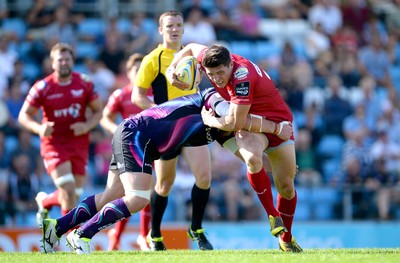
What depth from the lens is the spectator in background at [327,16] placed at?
69.1ft

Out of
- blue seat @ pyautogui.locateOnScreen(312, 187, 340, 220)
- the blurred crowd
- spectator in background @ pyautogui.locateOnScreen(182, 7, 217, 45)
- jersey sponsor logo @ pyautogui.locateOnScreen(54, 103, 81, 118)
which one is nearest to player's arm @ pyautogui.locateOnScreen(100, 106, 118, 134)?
jersey sponsor logo @ pyautogui.locateOnScreen(54, 103, 81, 118)

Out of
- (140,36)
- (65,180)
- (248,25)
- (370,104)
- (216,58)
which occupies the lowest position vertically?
(370,104)

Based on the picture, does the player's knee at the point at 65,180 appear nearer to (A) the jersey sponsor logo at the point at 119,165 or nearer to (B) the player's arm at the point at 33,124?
(B) the player's arm at the point at 33,124

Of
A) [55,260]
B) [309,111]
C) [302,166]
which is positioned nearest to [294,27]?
[309,111]

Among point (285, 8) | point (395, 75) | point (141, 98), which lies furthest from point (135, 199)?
point (395, 75)

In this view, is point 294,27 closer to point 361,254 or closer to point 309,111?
A: point 309,111

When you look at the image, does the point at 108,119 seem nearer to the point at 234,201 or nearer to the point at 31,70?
the point at 234,201

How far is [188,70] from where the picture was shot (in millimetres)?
9758

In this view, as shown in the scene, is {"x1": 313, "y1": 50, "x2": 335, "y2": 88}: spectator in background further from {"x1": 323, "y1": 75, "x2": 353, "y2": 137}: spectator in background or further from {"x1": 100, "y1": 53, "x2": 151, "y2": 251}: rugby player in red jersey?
{"x1": 100, "y1": 53, "x2": 151, "y2": 251}: rugby player in red jersey

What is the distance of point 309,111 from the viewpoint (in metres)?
18.5

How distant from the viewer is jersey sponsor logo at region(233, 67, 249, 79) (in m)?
9.25

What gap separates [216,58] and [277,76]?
1018 centimetres

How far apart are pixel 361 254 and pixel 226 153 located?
7569 mm

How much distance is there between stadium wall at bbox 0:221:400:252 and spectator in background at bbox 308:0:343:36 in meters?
6.45
